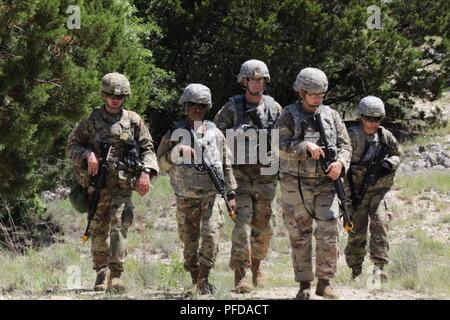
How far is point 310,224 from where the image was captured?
691 cm

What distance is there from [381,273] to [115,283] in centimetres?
297

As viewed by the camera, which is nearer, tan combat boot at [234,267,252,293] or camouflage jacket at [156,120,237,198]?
camouflage jacket at [156,120,237,198]

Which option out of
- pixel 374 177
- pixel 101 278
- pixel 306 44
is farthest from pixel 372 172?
pixel 306 44

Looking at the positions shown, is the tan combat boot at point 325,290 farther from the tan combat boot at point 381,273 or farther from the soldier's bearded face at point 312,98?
the tan combat boot at point 381,273

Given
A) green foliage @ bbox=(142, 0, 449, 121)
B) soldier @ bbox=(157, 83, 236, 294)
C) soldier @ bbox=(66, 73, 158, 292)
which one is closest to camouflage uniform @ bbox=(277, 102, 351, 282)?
soldier @ bbox=(157, 83, 236, 294)

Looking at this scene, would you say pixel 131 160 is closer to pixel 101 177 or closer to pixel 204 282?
pixel 101 177

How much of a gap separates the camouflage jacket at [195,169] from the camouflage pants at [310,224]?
693 mm

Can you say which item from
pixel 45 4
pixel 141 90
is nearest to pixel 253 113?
pixel 45 4

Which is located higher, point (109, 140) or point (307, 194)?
point (109, 140)

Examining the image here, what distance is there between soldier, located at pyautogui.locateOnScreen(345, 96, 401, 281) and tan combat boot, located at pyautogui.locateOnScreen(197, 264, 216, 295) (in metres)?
2.08

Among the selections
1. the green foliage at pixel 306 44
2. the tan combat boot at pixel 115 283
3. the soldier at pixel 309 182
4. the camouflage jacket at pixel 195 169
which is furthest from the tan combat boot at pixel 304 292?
the green foliage at pixel 306 44

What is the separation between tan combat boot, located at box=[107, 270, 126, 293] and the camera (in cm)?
730

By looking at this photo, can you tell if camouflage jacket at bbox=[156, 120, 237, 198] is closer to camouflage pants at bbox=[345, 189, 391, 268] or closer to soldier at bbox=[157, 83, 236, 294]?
soldier at bbox=[157, 83, 236, 294]

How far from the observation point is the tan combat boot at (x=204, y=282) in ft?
23.7
